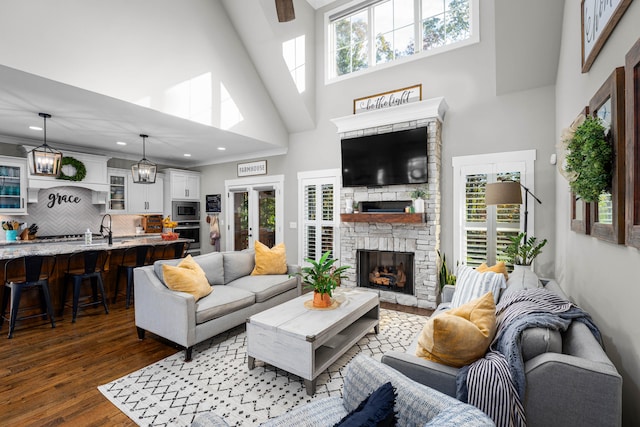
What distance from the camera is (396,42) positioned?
16.7ft

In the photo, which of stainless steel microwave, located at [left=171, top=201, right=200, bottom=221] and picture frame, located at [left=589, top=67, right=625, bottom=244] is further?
stainless steel microwave, located at [left=171, top=201, right=200, bottom=221]

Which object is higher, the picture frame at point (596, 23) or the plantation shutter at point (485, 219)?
the picture frame at point (596, 23)

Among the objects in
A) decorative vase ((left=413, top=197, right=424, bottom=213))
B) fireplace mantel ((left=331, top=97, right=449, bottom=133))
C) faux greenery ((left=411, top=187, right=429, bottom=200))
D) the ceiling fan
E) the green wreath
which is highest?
the ceiling fan

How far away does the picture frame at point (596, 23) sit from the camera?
61.2 inches

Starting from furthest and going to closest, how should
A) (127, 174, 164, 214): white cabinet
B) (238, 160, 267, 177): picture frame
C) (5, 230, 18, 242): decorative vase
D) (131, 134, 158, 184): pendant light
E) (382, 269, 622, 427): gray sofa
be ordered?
(127, 174, 164, 214): white cabinet, (238, 160, 267, 177): picture frame, (5, 230, 18, 242): decorative vase, (131, 134, 158, 184): pendant light, (382, 269, 622, 427): gray sofa

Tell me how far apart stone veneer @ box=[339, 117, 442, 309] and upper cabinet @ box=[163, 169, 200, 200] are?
454 cm

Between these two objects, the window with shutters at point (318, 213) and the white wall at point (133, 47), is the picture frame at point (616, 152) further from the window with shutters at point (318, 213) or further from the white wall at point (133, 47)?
the white wall at point (133, 47)

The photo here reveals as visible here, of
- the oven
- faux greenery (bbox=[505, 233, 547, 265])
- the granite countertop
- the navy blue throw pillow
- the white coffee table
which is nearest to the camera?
the navy blue throw pillow

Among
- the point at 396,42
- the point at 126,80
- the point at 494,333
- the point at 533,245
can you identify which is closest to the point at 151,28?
the point at 126,80

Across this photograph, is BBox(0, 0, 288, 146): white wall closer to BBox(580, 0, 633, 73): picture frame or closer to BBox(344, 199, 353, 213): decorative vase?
BBox(344, 199, 353, 213): decorative vase

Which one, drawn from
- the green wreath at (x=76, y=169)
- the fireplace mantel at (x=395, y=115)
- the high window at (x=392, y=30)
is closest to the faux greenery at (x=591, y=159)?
the fireplace mantel at (x=395, y=115)

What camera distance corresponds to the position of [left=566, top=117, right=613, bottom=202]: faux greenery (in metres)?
1.59

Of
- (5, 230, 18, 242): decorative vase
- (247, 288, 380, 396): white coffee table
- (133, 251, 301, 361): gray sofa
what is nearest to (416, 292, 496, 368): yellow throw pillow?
(247, 288, 380, 396): white coffee table

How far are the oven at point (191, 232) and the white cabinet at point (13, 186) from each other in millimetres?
2851
